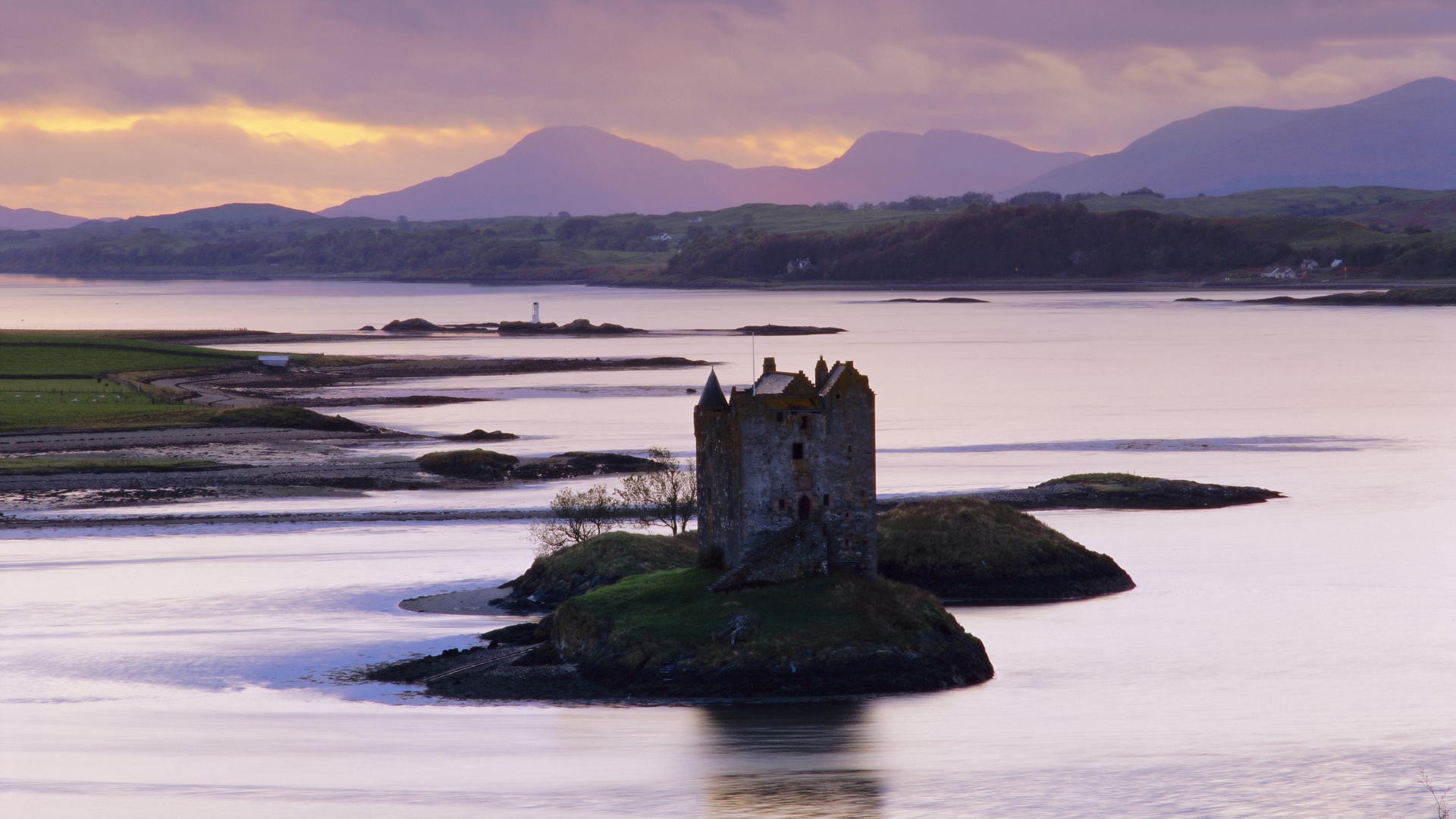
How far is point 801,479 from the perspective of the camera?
155 ft

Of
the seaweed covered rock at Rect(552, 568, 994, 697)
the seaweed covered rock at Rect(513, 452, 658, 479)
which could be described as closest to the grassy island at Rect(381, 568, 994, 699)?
the seaweed covered rock at Rect(552, 568, 994, 697)

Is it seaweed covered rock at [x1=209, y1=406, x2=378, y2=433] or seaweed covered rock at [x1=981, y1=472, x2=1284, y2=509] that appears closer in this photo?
seaweed covered rock at [x1=981, y1=472, x2=1284, y2=509]

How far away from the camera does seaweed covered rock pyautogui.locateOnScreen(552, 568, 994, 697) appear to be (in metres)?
45.2

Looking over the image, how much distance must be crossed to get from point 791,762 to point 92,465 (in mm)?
59686

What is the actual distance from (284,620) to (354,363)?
367 ft

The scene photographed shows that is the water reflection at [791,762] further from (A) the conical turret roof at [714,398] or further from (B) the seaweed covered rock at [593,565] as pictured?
(B) the seaweed covered rock at [593,565]

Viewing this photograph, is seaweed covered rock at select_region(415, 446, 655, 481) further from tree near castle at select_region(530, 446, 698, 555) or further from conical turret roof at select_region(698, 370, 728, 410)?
conical turret roof at select_region(698, 370, 728, 410)

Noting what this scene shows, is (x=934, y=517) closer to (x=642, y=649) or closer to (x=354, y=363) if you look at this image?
(x=642, y=649)

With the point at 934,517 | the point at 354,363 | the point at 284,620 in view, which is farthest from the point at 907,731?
the point at 354,363

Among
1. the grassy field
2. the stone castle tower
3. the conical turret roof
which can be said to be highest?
the conical turret roof

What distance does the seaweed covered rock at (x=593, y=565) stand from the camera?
5609 centimetres

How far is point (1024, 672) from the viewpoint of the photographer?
49719 millimetres

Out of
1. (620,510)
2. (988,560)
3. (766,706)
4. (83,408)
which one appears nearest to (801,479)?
(766,706)

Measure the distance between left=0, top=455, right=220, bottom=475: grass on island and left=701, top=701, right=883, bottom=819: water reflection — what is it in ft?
178
